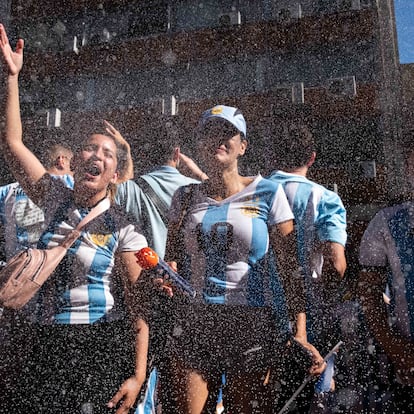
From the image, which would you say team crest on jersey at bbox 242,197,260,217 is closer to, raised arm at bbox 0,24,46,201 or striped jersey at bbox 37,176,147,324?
striped jersey at bbox 37,176,147,324

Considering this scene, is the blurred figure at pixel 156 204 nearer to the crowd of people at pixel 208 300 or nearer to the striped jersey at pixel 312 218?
the crowd of people at pixel 208 300

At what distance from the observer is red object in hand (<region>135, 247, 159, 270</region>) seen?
1422mm

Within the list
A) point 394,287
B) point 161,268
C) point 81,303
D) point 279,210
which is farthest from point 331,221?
point 81,303

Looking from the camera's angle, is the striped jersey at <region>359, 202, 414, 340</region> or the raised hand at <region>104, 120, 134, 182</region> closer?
the striped jersey at <region>359, 202, 414, 340</region>

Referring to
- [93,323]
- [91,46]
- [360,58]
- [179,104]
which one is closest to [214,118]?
[93,323]

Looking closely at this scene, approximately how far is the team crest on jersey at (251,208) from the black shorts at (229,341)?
286 millimetres

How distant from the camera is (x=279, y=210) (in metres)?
1.43

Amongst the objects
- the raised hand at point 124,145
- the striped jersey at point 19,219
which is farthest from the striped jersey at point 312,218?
the striped jersey at point 19,219

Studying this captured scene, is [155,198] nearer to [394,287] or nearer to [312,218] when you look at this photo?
[312,218]

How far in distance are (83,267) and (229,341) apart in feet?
1.69

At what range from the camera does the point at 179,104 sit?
8.61 ft

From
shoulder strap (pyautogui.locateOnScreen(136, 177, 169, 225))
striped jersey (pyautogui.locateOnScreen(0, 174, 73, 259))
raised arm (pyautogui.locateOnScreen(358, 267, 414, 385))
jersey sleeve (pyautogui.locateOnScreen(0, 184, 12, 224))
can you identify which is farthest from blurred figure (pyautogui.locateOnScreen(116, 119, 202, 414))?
raised arm (pyautogui.locateOnScreen(358, 267, 414, 385))

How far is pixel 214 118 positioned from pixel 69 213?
596 mm

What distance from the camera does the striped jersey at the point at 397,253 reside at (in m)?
1.25
